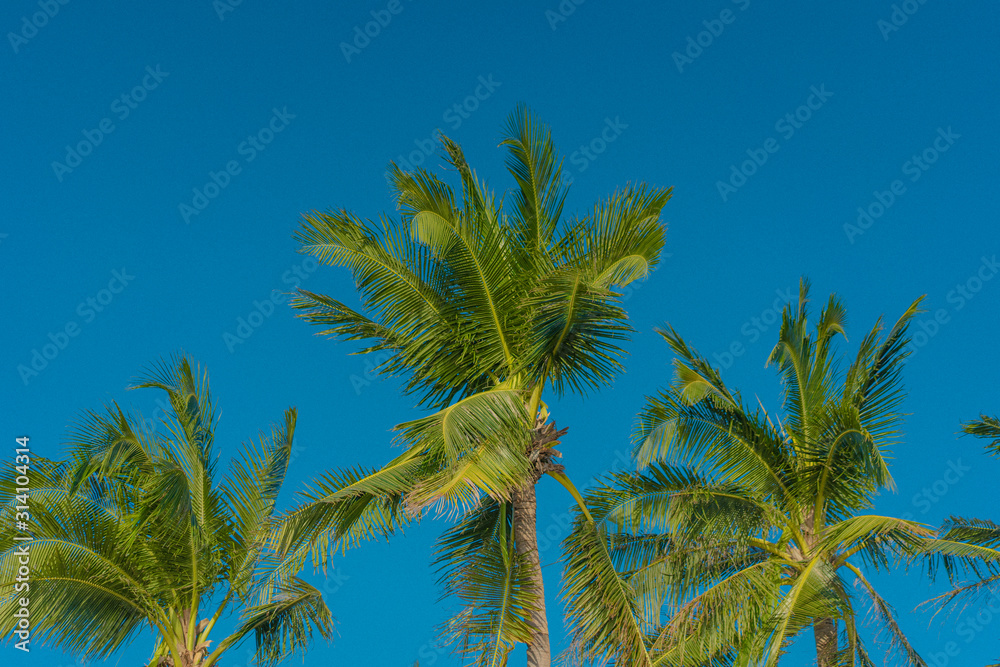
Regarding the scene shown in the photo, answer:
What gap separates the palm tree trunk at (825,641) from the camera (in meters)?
13.9

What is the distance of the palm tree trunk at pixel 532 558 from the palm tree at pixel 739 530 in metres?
0.39

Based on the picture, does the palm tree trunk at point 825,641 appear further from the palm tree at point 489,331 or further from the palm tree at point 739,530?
the palm tree at point 489,331

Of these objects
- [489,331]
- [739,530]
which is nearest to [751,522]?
[739,530]

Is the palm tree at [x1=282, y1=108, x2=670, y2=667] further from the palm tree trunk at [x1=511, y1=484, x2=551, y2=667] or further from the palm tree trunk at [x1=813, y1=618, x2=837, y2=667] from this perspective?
the palm tree trunk at [x1=813, y1=618, x2=837, y2=667]

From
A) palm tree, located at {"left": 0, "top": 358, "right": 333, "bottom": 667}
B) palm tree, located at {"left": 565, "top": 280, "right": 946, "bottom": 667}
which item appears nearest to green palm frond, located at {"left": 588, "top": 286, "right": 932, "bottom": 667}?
palm tree, located at {"left": 565, "top": 280, "right": 946, "bottom": 667}

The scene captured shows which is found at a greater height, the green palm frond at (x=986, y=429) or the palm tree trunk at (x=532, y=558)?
the green palm frond at (x=986, y=429)

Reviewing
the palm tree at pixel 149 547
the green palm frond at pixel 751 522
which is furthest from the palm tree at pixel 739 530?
the palm tree at pixel 149 547

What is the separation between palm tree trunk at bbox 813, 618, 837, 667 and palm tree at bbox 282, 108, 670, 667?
13.0 feet

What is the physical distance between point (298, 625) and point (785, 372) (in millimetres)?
8495

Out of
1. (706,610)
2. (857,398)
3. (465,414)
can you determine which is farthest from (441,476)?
(857,398)

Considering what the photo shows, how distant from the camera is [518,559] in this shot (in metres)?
13.2

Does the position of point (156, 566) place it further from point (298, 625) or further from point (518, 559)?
point (518, 559)

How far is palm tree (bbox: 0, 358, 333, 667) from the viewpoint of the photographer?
14.2m

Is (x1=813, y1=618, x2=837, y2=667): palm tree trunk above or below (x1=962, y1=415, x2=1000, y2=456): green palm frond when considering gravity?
below
